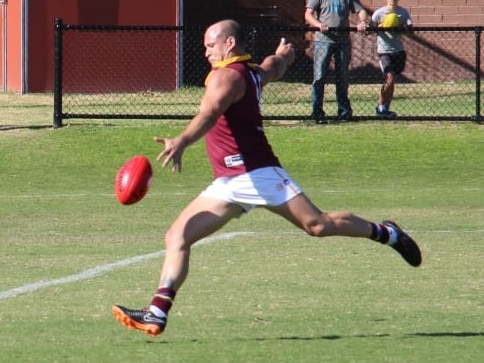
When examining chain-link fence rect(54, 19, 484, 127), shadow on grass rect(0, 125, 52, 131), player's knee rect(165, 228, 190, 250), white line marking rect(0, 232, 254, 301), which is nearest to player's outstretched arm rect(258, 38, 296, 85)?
player's knee rect(165, 228, 190, 250)

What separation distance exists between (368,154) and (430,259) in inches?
→ 288

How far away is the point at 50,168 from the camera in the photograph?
57.0 ft

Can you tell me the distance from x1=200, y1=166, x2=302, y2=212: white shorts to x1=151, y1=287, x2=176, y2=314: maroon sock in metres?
0.65

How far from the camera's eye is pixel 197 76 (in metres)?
24.4

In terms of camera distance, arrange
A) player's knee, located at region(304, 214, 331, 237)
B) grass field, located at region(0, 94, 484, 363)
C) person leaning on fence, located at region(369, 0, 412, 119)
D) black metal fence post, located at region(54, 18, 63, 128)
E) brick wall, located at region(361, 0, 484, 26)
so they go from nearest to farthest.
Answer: grass field, located at region(0, 94, 484, 363), player's knee, located at region(304, 214, 331, 237), black metal fence post, located at region(54, 18, 63, 128), person leaning on fence, located at region(369, 0, 412, 119), brick wall, located at region(361, 0, 484, 26)

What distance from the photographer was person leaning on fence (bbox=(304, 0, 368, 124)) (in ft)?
63.3

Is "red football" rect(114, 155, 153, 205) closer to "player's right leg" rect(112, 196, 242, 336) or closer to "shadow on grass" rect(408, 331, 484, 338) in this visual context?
"player's right leg" rect(112, 196, 242, 336)

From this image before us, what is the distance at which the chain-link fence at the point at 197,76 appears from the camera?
2040cm

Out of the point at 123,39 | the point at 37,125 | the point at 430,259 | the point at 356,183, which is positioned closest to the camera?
the point at 430,259

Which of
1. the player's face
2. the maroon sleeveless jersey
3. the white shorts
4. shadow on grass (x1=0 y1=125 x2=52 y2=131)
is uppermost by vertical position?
the player's face

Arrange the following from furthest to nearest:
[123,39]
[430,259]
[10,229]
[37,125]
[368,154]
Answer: [123,39], [37,125], [368,154], [10,229], [430,259]

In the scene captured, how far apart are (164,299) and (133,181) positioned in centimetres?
76

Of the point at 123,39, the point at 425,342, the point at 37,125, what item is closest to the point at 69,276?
the point at 425,342

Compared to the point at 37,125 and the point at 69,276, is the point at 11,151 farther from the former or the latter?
the point at 69,276
